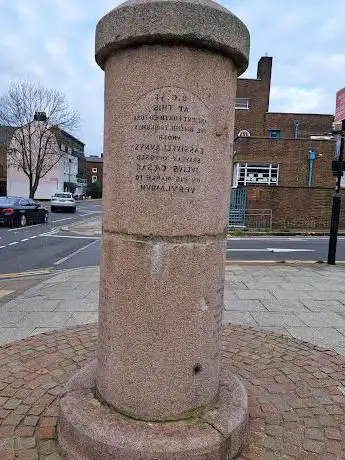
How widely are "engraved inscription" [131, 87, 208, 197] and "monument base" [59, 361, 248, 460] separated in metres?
1.51

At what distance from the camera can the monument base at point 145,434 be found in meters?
2.36

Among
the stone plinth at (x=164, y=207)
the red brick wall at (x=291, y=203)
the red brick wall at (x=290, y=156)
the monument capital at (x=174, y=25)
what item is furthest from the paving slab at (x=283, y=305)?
the red brick wall at (x=290, y=156)

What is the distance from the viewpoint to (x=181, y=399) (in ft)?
8.73

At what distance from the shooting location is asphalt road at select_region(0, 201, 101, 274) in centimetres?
1081

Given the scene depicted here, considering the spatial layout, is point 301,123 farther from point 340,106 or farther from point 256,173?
point 340,106

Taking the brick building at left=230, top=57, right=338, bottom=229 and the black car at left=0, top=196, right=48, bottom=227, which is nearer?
the black car at left=0, top=196, right=48, bottom=227

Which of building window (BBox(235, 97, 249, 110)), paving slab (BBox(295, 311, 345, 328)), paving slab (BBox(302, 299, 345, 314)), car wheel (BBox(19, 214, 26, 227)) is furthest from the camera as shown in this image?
building window (BBox(235, 97, 249, 110))

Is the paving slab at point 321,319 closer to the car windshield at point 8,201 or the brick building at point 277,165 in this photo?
the brick building at point 277,165

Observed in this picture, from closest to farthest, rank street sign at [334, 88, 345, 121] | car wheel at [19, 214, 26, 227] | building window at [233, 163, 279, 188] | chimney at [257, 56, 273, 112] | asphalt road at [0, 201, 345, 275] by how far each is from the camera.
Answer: street sign at [334, 88, 345, 121], asphalt road at [0, 201, 345, 275], car wheel at [19, 214, 26, 227], building window at [233, 163, 279, 188], chimney at [257, 56, 273, 112]

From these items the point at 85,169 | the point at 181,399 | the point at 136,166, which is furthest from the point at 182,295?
the point at 85,169

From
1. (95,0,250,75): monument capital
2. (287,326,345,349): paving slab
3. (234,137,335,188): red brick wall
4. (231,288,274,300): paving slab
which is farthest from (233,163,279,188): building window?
(95,0,250,75): monument capital

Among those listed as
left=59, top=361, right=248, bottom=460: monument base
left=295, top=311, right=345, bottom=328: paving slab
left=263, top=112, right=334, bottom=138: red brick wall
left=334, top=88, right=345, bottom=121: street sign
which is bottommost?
left=295, top=311, right=345, bottom=328: paving slab

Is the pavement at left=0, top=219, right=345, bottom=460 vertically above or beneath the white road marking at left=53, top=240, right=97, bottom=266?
above

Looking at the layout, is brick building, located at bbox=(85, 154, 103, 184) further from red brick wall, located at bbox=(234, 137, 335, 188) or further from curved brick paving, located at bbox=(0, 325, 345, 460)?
curved brick paving, located at bbox=(0, 325, 345, 460)
